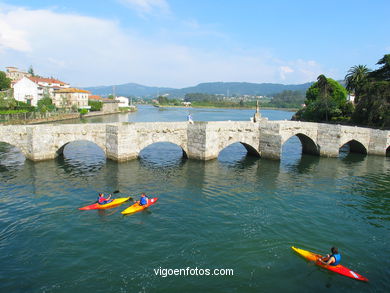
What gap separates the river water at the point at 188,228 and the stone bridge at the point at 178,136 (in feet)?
6.89

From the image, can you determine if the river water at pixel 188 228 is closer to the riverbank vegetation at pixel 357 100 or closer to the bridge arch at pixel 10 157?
the bridge arch at pixel 10 157

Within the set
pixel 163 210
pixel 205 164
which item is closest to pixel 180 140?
pixel 205 164

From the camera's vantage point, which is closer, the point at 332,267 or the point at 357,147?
the point at 332,267

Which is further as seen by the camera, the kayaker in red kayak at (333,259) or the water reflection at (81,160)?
the water reflection at (81,160)

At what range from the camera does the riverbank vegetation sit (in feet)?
154

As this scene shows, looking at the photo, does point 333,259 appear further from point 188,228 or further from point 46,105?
point 46,105

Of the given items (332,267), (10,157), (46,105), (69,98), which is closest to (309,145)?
(332,267)

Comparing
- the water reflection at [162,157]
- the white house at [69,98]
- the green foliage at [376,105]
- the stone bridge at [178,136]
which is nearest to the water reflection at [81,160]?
the stone bridge at [178,136]

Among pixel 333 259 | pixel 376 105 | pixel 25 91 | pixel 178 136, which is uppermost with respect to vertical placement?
pixel 25 91

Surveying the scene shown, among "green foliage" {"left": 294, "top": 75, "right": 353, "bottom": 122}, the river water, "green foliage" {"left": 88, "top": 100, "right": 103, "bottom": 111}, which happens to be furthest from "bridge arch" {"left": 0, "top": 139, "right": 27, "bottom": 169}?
"green foliage" {"left": 88, "top": 100, "right": 103, "bottom": 111}

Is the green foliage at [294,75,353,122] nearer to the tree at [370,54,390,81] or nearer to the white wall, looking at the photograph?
the tree at [370,54,390,81]

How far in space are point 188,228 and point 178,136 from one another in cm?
1674

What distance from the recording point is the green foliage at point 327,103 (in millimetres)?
64400

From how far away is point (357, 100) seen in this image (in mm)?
59812
